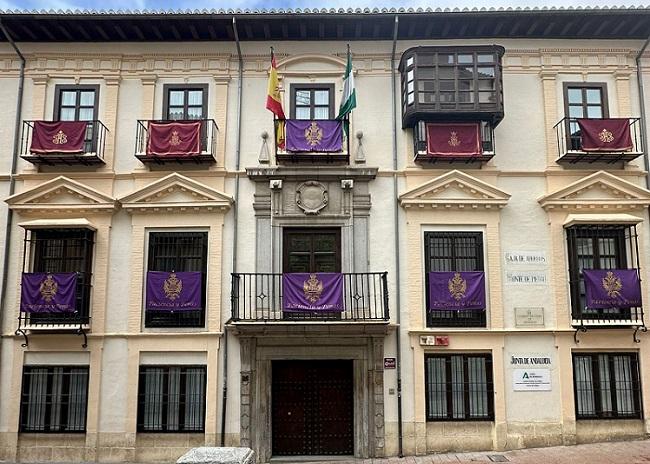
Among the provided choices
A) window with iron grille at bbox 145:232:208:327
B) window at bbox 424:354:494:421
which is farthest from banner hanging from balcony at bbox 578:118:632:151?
window with iron grille at bbox 145:232:208:327

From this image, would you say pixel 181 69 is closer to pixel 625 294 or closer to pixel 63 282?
pixel 63 282

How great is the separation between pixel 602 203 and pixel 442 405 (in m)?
6.58

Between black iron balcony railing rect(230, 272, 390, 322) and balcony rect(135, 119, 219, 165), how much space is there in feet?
11.0

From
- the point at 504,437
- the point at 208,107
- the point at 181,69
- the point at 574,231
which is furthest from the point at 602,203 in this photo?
the point at 181,69

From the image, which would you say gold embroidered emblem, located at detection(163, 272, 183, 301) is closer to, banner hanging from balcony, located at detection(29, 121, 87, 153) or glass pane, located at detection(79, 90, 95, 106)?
banner hanging from balcony, located at detection(29, 121, 87, 153)

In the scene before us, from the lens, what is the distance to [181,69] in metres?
16.9

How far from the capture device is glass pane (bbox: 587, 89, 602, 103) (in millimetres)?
16761

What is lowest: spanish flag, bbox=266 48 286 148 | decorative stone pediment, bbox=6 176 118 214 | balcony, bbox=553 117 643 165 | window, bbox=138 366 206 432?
window, bbox=138 366 206 432

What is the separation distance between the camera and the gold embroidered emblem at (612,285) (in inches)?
599

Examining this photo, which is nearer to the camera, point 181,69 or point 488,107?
point 488,107

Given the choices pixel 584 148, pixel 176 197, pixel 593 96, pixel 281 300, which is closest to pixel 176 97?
pixel 176 197

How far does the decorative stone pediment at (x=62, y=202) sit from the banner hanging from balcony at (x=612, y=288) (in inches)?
→ 479

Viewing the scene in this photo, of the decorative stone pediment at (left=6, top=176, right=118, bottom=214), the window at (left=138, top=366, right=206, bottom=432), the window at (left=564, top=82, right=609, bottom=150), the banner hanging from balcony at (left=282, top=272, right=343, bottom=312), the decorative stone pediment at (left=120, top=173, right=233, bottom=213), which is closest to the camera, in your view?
the banner hanging from balcony at (left=282, top=272, right=343, bottom=312)

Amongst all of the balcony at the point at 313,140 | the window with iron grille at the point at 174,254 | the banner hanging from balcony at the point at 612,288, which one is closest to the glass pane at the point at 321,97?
the balcony at the point at 313,140
